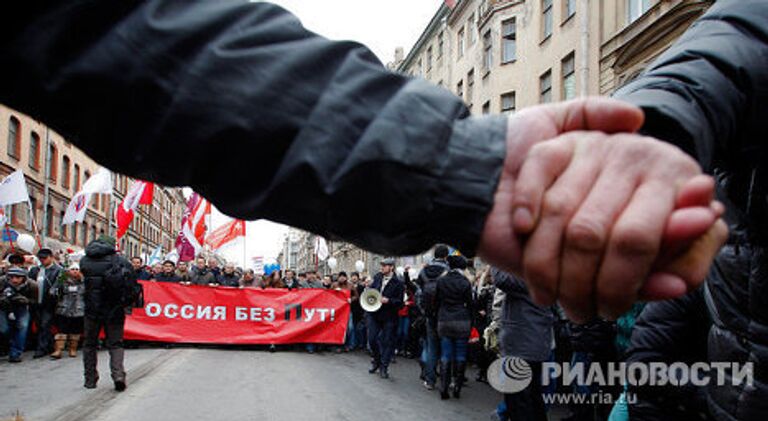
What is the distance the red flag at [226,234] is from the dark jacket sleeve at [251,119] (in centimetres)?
2047

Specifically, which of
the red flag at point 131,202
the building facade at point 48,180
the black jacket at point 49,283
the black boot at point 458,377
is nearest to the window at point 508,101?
the building facade at point 48,180

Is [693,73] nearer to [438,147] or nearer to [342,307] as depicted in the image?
[438,147]

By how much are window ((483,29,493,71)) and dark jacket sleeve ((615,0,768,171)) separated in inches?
1116

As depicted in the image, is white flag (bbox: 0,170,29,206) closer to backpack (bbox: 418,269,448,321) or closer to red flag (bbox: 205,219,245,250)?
red flag (bbox: 205,219,245,250)

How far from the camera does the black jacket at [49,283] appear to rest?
40.5 ft

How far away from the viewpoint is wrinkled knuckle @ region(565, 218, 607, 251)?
93cm

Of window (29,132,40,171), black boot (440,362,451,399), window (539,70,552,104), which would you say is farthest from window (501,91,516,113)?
window (29,132,40,171)

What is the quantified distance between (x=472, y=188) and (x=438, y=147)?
0.09m

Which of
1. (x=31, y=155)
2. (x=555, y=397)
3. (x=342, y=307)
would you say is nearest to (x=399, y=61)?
(x=31, y=155)

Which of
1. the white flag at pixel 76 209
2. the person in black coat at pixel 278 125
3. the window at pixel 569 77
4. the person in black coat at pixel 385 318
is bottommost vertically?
the person in black coat at pixel 385 318

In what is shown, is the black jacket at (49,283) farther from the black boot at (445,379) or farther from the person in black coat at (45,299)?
the black boot at (445,379)

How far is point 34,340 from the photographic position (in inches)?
535

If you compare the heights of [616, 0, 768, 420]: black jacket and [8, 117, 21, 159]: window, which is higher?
[8, 117, 21, 159]: window

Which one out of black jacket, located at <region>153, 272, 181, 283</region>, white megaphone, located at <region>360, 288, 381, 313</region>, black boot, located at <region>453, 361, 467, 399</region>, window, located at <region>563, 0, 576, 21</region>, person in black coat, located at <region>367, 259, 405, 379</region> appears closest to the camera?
black boot, located at <region>453, 361, 467, 399</region>
